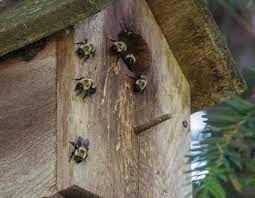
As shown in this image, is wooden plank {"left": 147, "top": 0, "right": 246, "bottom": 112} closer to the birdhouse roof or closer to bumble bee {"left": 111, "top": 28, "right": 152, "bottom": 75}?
the birdhouse roof

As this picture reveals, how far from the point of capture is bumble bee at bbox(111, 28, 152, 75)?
3.09 m

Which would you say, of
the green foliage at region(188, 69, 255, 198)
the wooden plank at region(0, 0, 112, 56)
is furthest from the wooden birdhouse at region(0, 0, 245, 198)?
the green foliage at region(188, 69, 255, 198)

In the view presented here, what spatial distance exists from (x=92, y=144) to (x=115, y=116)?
0.68 feet

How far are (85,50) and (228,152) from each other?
2.83ft

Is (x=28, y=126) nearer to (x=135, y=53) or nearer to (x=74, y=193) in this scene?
(x=74, y=193)

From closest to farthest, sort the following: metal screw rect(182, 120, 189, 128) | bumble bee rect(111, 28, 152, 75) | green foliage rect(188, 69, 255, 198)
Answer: green foliage rect(188, 69, 255, 198), bumble bee rect(111, 28, 152, 75), metal screw rect(182, 120, 189, 128)

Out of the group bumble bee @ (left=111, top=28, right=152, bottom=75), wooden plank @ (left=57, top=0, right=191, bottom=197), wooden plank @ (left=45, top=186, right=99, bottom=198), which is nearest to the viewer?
wooden plank @ (left=45, top=186, right=99, bottom=198)

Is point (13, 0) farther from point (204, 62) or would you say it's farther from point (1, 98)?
point (204, 62)

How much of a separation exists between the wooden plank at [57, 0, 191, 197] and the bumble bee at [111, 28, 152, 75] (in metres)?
0.02

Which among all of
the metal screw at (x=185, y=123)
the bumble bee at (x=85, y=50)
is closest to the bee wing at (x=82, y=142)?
the bumble bee at (x=85, y=50)

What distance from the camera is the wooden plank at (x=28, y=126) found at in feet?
9.05

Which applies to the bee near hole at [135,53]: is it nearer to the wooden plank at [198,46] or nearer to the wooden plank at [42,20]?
the wooden plank at [198,46]

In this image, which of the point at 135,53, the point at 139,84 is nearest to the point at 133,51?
the point at 135,53

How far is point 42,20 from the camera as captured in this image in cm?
280
